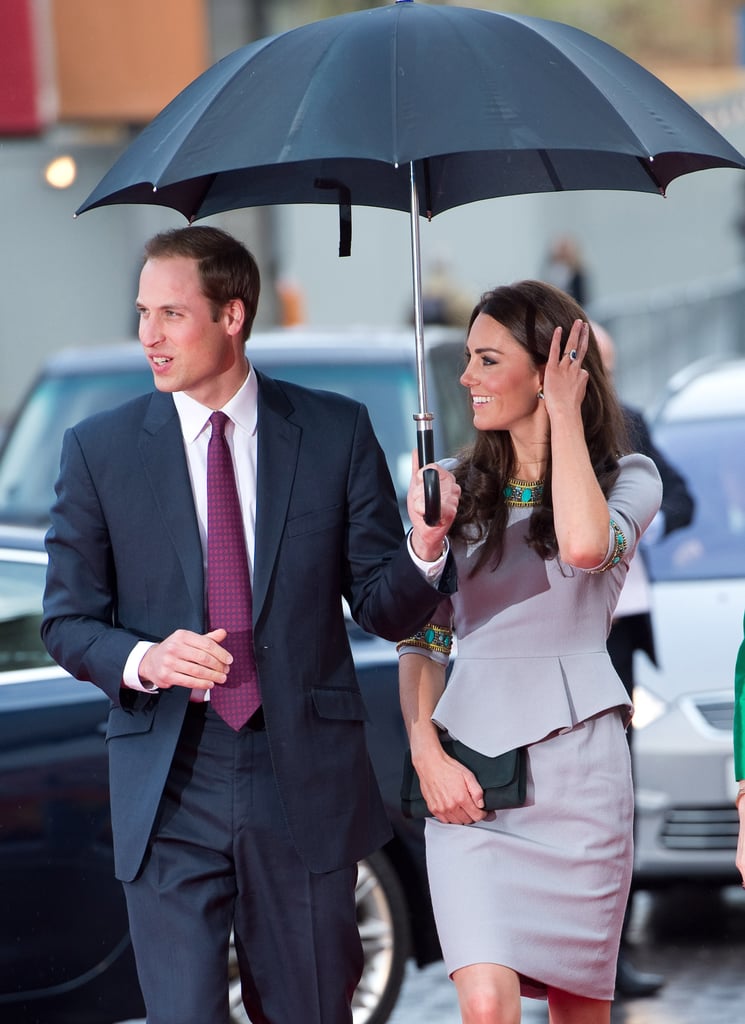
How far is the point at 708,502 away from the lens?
7.80 metres

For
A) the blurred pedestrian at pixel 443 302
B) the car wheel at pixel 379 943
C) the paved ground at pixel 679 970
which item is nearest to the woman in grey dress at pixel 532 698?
the car wheel at pixel 379 943

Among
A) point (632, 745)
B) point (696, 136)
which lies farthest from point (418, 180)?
point (632, 745)

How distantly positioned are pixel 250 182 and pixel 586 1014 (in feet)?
6.62

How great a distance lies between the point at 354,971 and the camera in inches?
155

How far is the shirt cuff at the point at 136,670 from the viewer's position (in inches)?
144

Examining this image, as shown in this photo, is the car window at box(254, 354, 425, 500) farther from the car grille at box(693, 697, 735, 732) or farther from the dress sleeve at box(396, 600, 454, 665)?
the dress sleeve at box(396, 600, 454, 665)

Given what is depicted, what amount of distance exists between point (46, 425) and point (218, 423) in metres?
3.77

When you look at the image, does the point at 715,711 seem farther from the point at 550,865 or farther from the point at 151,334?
the point at 151,334

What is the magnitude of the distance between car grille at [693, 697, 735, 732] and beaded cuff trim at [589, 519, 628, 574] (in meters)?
2.86

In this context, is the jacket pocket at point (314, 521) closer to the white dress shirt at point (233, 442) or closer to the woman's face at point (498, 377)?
the white dress shirt at point (233, 442)

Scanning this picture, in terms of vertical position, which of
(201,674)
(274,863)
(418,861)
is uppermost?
(201,674)

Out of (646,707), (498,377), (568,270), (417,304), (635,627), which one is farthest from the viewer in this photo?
(568,270)

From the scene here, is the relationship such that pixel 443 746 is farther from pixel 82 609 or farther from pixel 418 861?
pixel 418 861

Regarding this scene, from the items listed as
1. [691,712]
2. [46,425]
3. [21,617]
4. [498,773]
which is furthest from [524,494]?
[46,425]
